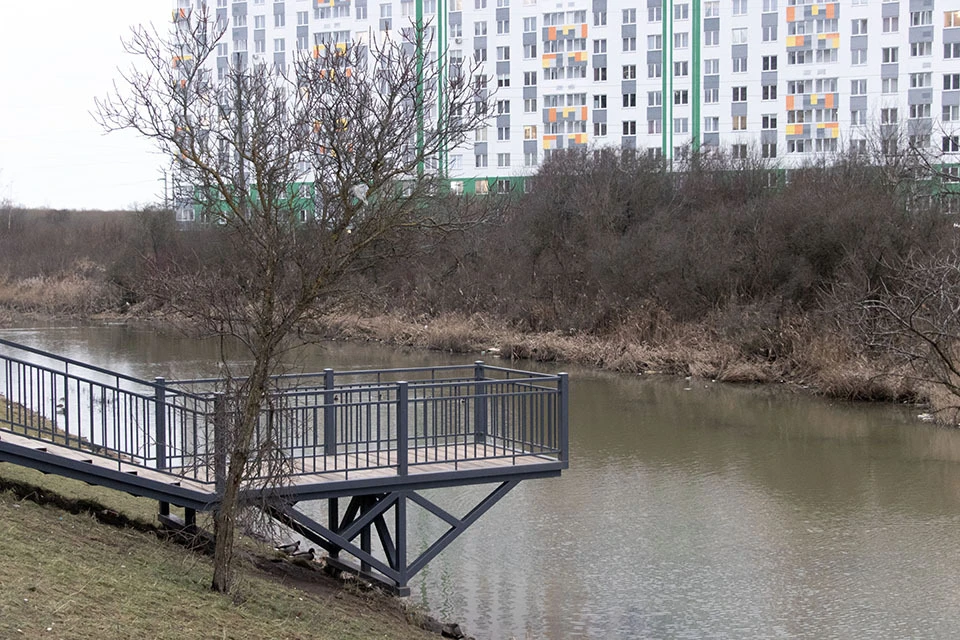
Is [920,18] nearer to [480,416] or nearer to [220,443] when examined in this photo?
[480,416]

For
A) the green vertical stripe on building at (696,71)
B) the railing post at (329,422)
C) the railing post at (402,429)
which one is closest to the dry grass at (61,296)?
the green vertical stripe on building at (696,71)

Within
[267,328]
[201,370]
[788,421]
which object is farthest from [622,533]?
[201,370]

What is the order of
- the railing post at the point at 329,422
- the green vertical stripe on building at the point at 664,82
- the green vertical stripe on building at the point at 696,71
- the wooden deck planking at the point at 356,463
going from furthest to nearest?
the green vertical stripe on building at the point at 664,82 → the green vertical stripe on building at the point at 696,71 → the railing post at the point at 329,422 → the wooden deck planking at the point at 356,463

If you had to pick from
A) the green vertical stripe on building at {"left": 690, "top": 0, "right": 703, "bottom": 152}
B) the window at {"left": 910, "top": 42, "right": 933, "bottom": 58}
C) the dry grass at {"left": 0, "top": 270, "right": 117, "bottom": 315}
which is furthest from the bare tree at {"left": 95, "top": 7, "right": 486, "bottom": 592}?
the window at {"left": 910, "top": 42, "right": 933, "bottom": 58}

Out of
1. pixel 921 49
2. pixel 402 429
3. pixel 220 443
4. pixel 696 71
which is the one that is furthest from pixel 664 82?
pixel 220 443

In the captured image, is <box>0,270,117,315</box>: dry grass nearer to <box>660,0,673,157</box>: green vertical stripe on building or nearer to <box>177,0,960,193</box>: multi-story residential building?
<box>177,0,960,193</box>: multi-story residential building

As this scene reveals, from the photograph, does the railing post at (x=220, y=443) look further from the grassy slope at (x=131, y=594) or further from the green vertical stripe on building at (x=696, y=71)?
the green vertical stripe on building at (x=696, y=71)

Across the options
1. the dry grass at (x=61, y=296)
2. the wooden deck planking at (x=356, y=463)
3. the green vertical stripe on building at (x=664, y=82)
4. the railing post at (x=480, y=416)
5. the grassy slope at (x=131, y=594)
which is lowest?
the grassy slope at (x=131, y=594)

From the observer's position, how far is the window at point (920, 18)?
68.6 m

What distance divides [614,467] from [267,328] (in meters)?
12.4

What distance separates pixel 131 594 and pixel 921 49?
2766 inches

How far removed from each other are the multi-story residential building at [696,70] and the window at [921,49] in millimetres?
87

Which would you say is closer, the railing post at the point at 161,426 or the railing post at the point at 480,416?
the railing post at the point at 161,426

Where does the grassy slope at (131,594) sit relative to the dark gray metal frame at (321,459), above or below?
below
